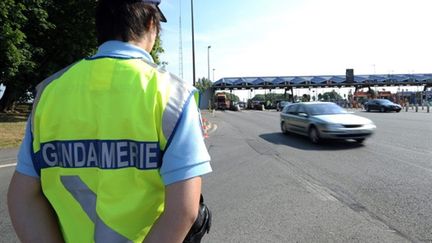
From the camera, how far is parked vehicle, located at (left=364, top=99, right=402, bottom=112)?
1727 inches

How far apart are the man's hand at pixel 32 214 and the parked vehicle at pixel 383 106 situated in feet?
152

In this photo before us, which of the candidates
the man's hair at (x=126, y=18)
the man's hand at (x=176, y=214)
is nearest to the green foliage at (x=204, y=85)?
the man's hair at (x=126, y=18)

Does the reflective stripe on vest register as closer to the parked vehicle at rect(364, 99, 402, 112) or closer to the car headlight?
the car headlight

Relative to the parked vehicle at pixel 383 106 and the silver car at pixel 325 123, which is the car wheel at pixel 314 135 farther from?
the parked vehicle at pixel 383 106

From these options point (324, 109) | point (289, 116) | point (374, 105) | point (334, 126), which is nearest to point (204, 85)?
point (374, 105)

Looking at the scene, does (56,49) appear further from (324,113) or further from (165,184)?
(165,184)

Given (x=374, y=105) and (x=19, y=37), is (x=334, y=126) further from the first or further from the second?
(x=374, y=105)

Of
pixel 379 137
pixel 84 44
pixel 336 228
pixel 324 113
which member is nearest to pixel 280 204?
pixel 336 228

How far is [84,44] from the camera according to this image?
25453 mm

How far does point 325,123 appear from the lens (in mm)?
14031

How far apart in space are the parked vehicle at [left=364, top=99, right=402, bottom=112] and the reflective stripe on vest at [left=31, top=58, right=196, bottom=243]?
46.1 metres

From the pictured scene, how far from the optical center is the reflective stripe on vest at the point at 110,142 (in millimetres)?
1461

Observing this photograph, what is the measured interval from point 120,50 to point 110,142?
1.23ft

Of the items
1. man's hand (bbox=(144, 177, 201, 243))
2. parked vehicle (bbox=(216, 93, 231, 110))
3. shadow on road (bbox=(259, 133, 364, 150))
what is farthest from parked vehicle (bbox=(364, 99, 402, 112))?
man's hand (bbox=(144, 177, 201, 243))
